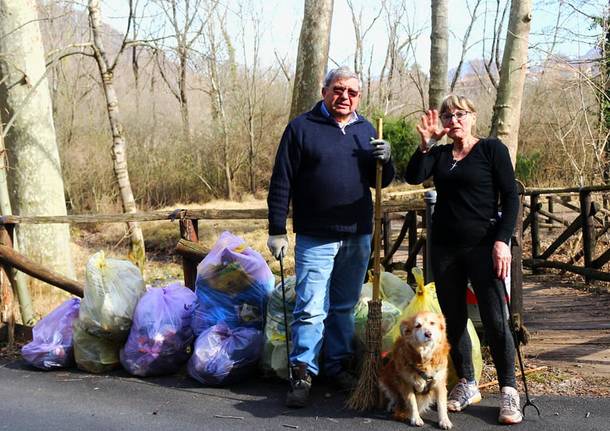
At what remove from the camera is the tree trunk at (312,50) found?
452 inches

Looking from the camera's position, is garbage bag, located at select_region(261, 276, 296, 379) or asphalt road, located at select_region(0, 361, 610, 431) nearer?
asphalt road, located at select_region(0, 361, 610, 431)

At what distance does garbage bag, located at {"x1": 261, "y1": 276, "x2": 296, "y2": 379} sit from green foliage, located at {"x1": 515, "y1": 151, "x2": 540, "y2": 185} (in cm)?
1609

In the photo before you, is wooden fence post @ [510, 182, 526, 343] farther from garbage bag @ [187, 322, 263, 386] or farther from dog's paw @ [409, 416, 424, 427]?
garbage bag @ [187, 322, 263, 386]

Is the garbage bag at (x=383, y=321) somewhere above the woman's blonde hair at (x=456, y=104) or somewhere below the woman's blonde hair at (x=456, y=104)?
below

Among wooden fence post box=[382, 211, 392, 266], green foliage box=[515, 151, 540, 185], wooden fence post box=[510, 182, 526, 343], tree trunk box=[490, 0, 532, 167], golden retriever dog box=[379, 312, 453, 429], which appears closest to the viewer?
golden retriever dog box=[379, 312, 453, 429]

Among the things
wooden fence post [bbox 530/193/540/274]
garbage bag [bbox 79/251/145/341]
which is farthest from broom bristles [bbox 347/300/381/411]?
wooden fence post [bbox 530/193/540/274]

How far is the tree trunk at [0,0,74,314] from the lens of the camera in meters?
6.98

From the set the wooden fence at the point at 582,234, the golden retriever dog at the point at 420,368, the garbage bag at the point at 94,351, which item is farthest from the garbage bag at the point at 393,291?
the wooden fence at the point at 582,234

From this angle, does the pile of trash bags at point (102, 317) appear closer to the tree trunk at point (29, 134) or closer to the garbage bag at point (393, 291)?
the garbage bag at point (393, 291)

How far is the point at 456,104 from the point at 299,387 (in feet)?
6.46

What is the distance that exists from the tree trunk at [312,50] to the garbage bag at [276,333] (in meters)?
7.38

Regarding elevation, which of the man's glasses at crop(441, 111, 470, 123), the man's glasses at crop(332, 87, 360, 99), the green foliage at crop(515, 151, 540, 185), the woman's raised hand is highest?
the man's glasses at crop(332, 87, 360, 99)

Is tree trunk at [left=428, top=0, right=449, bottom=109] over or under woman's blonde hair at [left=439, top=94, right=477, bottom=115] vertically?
over

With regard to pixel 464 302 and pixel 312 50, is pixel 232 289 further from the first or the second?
Answer: pixel 312 50
